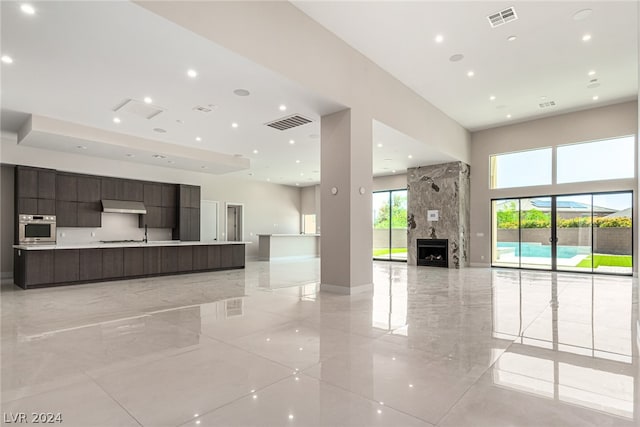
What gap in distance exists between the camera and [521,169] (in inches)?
407

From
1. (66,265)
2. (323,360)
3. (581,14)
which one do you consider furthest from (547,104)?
(66,265)

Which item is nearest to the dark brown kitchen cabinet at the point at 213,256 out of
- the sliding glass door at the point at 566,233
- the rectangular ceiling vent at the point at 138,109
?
the rectangular ceiling vent at the point at 138,109

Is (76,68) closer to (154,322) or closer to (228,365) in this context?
(154,322)

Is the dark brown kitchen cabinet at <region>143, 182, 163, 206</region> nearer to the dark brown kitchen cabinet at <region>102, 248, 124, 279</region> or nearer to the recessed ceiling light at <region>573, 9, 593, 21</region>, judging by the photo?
the dark brown kitchen cabinet at <region>102, 248, 124, 279</region>

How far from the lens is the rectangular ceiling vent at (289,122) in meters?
6.78

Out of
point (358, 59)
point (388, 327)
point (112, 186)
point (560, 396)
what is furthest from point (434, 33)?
point (112, 186)

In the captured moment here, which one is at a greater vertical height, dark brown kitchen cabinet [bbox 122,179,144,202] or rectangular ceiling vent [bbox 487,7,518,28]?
rectangular ceiling vent [bbox 487,7,518,28]

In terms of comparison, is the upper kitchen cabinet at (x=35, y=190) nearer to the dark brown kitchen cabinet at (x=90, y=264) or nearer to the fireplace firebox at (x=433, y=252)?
the dark brown kitchen cabinet at (x=90, y=264)

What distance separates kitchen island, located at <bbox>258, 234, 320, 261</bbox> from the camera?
43.4 feet

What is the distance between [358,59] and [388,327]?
4865mm

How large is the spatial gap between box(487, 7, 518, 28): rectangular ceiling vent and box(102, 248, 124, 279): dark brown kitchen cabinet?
8.81 meters

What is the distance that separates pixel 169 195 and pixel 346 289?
806 cm

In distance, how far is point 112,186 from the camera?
9930mm

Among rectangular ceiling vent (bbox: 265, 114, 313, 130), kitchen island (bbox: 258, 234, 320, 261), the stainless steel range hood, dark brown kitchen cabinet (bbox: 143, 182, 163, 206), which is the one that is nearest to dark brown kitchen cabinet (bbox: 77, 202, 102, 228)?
the stainless steel range hood
